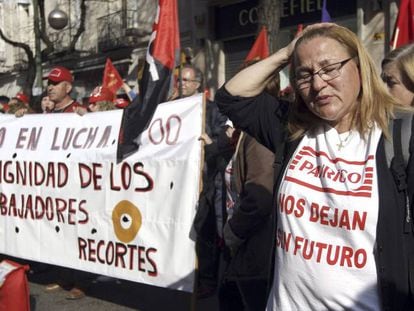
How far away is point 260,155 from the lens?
330cm

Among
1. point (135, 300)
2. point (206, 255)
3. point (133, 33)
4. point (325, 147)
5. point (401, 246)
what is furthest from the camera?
point (133, 33)

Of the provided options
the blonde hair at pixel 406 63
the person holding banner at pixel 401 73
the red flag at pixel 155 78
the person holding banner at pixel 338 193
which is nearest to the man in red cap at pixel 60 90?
the red flag at pixel 155 78

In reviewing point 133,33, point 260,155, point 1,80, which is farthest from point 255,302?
point 1,80

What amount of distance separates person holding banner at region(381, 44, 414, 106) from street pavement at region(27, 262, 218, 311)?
2.82 metres

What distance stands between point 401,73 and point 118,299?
3.61 metres

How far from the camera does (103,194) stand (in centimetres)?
484

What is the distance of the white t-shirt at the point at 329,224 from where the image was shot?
5.90 ft

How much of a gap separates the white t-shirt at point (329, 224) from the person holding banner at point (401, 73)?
0.45m

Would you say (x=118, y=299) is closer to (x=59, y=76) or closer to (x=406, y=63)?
(x=59, y=76)

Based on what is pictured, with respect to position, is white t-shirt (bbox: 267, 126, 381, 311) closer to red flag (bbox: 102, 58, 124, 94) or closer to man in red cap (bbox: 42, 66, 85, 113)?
man in red cap (bbox: 42, 66, 85, 113)

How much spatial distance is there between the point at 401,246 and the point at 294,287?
387 millimetres

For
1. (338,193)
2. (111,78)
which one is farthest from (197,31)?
(338,193)

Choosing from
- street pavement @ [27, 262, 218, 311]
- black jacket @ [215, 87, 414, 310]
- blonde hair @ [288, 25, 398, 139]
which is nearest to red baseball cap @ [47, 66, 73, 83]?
street pavement @ [27, 262, 218, 311]

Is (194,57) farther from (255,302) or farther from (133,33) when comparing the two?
(255,302)
